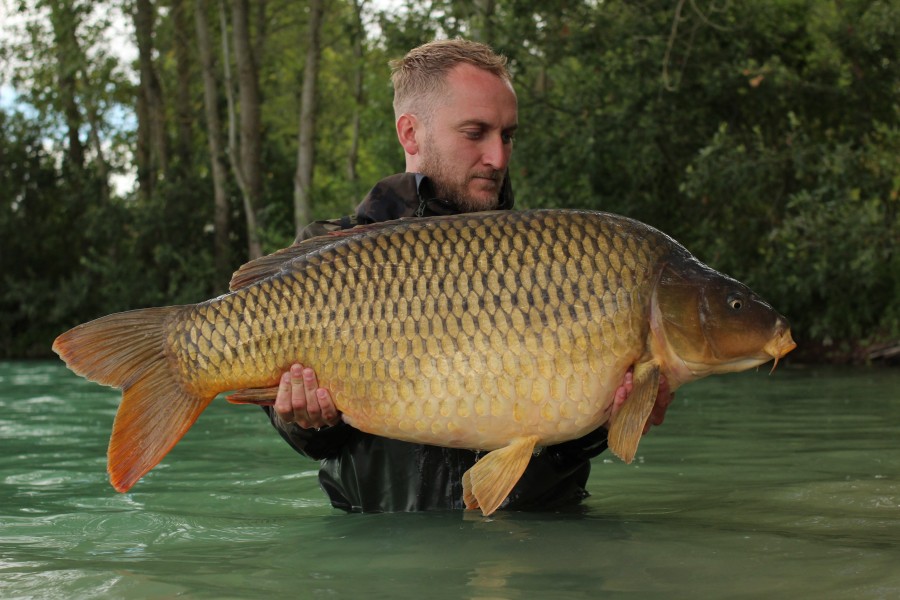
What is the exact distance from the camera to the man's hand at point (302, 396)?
A: 114 inches

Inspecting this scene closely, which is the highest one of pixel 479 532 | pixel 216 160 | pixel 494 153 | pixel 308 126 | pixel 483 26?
pixel 483 26

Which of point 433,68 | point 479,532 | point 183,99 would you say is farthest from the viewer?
point 183,99

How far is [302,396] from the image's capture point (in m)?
2.92

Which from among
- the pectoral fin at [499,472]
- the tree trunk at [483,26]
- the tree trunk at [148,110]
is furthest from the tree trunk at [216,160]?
the pectoral fin at [499,472]

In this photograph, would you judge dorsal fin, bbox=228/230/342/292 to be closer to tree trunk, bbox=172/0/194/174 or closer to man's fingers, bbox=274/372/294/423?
man's fingers, bbox=274/372/294/423

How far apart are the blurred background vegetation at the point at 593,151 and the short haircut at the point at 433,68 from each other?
9103mm

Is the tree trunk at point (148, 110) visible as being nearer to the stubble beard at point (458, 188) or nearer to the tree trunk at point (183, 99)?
the tree trunk at point (183, 99)

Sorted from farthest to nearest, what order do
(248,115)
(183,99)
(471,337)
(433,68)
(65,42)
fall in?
(183,99), (248,115), (65,42), (433,68), (471,337)

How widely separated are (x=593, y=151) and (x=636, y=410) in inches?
462

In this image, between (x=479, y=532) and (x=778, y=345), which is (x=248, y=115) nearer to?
(x=479, y=532)

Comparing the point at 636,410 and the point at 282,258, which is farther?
the point at 282,258

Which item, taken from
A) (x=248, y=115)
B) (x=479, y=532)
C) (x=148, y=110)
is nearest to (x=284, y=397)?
(x=479, y=532)

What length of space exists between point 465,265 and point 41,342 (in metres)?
19.3

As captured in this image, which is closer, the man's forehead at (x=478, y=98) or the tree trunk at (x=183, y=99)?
the man's forehead at (x=478, y=98)
